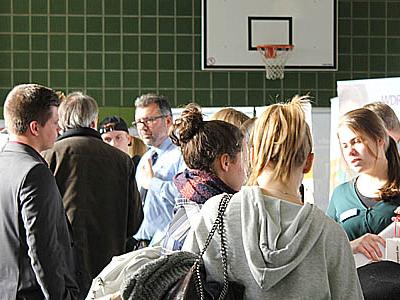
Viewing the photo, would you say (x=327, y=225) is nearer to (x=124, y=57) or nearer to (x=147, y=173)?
(x=147, y=173)

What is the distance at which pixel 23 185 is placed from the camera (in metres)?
3.20

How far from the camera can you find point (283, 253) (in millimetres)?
2119

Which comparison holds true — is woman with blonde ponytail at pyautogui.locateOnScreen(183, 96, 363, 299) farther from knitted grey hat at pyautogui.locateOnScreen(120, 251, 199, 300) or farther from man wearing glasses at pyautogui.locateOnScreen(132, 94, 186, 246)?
man wearing glasses at pyautogui.locateOnScreen(132, 94, 186, 246)

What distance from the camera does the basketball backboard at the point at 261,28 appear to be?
23.9 feet

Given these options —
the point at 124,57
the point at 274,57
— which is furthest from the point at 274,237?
the point at 124,57

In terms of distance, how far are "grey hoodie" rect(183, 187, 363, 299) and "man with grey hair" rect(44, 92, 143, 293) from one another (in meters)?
2.01

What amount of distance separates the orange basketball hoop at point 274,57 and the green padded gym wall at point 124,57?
0.28m

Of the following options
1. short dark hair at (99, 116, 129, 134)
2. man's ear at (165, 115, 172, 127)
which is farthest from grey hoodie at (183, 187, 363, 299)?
short dark hair at (99, 116, 129, 134)

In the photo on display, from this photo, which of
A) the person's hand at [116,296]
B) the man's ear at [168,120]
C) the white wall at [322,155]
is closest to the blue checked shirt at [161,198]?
the man's ear at [168,120]

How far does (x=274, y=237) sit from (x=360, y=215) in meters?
1.16

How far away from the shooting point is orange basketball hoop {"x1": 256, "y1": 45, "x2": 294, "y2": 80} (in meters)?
7.29

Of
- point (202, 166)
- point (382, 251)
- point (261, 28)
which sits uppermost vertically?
point (261, 28)

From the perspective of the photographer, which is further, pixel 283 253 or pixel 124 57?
pixel 124 57

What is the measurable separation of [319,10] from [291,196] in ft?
17.5
